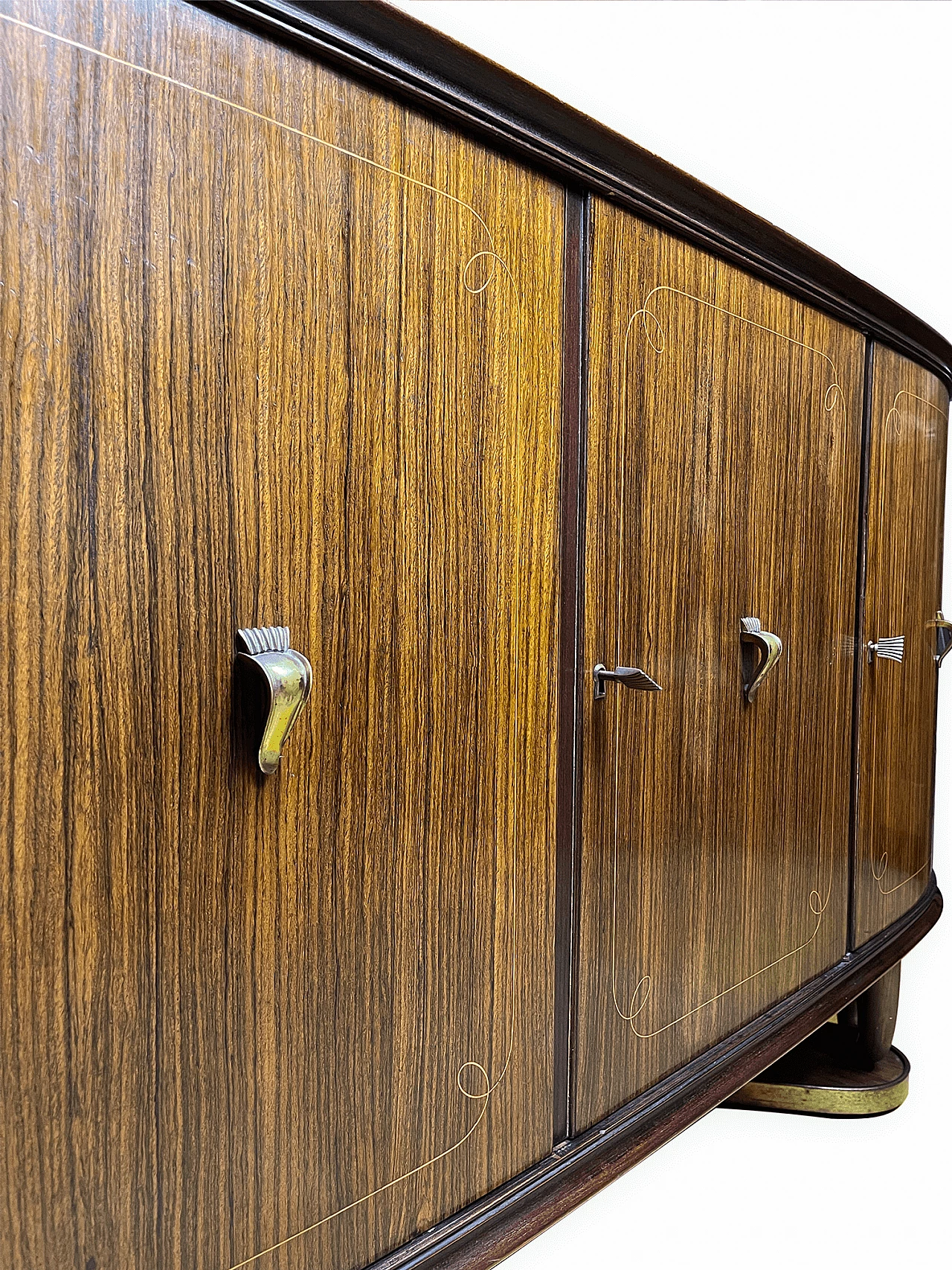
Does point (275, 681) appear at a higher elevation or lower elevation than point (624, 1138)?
higher

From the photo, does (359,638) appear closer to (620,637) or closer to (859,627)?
(620,637)

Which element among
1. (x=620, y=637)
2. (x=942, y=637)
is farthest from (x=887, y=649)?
(x=620, y=637)

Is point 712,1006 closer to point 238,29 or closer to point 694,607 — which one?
point 694,607

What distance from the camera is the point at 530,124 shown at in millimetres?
791

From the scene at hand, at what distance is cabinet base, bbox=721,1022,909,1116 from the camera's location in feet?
4.96

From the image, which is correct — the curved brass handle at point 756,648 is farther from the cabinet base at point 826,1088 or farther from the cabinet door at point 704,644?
the cabinet base at point 826,1088

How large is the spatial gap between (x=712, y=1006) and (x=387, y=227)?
2.59ft

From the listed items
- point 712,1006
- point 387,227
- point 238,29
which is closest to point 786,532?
point 712,1006

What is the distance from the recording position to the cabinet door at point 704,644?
91 cm

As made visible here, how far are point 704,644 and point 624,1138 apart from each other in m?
0.44

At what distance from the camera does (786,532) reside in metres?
1.16

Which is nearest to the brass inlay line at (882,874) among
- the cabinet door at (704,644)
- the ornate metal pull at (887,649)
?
the cabinet door at (704,644)

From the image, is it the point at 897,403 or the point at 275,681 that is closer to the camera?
the point at 275,681

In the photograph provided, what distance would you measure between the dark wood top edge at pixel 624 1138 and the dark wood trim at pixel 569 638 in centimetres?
4
